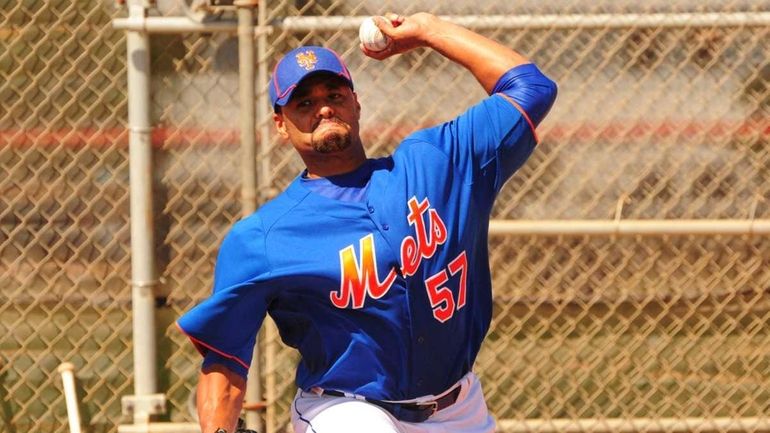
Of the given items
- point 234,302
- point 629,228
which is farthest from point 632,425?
point 234,302

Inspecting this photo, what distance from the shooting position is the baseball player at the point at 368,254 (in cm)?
336

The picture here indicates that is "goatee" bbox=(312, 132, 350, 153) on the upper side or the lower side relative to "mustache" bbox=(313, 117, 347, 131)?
lower

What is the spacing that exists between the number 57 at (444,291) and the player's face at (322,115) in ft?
1.34

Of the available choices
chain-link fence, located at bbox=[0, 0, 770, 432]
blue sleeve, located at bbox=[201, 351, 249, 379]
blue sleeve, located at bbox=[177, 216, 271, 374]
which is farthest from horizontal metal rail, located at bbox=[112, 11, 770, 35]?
blue sleeve, located at bbox=[201, 351, 249, 379]

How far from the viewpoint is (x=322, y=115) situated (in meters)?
3.40

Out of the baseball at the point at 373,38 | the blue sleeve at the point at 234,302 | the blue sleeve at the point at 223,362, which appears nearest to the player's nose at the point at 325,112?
the baseball at the point at 373,38

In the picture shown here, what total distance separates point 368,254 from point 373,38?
22.8 inches

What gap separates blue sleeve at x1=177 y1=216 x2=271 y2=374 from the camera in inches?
133

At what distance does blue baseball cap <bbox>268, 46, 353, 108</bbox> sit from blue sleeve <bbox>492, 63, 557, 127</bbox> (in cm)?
43

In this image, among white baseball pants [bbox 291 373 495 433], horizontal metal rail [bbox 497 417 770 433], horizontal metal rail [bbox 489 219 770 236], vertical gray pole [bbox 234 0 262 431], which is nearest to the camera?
white baseball pants [bbox 291 373 495 433]

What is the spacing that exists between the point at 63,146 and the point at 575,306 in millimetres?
2116

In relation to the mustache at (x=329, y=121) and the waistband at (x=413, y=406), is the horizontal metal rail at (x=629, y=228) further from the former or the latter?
the mustache at (x=329, y=121)

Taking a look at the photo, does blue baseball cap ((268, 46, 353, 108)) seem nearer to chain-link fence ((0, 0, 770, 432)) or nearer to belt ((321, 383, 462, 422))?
belt ((321, 383, 462, 422))

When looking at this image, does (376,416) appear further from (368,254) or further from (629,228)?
(629,228)
